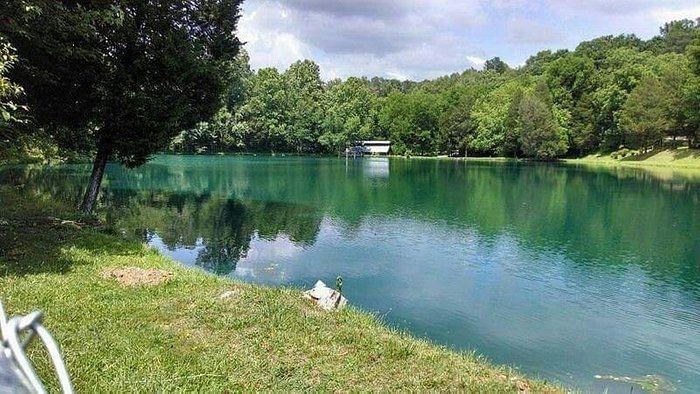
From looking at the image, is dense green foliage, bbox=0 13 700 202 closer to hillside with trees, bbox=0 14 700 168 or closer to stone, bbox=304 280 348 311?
hillside with trees, bbox=0 14 700 168

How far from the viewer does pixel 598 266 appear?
2153cm

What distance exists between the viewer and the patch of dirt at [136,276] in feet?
37.2


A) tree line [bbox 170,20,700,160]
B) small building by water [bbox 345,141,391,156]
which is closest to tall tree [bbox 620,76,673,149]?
tree line [bbox 170,20,700,160]

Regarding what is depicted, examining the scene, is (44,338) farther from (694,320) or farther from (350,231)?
(350,231)

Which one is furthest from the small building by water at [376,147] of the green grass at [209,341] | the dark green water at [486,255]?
the green grass at [209,341]

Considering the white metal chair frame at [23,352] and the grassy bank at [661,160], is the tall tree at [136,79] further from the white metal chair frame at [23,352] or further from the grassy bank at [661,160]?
the grassy bank at [661,160]

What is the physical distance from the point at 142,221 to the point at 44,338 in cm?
2982

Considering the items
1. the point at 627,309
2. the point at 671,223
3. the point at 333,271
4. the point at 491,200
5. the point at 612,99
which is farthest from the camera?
the point at 612,99

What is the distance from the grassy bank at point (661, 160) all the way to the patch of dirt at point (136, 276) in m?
86.5

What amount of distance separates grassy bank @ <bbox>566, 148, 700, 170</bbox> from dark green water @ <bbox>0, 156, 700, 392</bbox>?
3971 centimetres

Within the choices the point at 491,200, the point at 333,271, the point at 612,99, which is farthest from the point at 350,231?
the point at 612,99

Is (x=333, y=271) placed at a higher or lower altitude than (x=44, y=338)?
lower

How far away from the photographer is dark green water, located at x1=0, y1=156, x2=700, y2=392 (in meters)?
13.6

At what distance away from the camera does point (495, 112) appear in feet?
348
